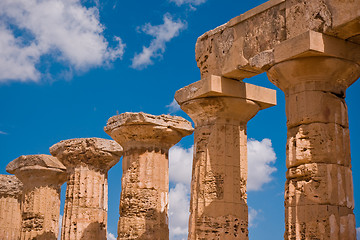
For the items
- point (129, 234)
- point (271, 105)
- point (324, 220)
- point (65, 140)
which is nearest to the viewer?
point (324, 220)

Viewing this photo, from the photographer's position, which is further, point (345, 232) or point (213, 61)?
point (213, 61)

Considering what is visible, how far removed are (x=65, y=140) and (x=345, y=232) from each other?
45.6ft

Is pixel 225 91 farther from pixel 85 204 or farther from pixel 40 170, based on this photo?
pixel 40 170

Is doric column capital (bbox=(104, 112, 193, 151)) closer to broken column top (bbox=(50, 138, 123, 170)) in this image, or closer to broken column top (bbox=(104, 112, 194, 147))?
broken column top (bbox=(104, 112, 194, 147))

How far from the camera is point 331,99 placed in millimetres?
11266

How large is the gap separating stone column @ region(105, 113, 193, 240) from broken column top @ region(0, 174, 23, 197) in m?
11.6

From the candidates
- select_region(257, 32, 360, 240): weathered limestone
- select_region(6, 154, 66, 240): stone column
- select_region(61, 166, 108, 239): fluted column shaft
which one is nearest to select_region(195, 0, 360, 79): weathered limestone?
select_region(257, 32, 360, 240): weathered limestone

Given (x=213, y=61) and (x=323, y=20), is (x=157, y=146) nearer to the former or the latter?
(x=213, y=61)

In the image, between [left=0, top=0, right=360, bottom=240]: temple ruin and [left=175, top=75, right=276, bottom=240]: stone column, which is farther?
[left=175, top=75, right=276, bottom=240]: stone column

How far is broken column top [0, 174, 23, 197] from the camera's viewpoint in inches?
1144

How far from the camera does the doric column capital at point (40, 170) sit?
2488 centimetres

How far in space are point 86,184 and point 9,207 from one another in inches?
354

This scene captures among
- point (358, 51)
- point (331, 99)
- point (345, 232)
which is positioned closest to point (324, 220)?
point (345, 232)

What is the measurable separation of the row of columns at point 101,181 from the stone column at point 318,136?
8.06 metres
